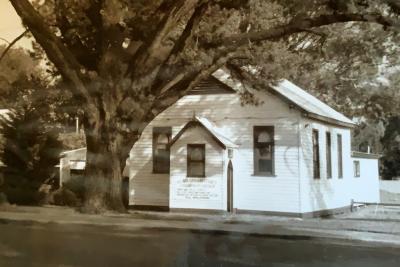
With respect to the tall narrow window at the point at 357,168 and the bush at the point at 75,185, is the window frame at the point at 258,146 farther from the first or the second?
the tall narrow window at the point at 357,168

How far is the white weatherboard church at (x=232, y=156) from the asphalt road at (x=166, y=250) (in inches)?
259

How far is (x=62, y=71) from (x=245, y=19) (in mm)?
5596

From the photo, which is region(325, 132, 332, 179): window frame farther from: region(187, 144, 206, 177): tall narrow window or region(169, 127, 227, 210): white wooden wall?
region(187, 144, 206, 177): tall narrow window

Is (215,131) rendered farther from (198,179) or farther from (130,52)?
(130,52)

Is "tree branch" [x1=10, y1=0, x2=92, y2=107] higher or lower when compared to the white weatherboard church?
higher

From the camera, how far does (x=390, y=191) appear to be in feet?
100

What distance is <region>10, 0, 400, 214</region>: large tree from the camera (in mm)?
13578

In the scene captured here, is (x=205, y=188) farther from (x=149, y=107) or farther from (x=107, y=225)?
(x=107, y=225)

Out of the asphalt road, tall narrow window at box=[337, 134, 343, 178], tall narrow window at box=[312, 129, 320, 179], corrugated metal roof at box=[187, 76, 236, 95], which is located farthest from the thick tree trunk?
tall narrow window at box=[337, 134, 343, 178]

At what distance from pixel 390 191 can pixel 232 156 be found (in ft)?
49.6

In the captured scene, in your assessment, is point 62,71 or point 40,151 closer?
point 62,71

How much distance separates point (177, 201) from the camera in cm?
1870

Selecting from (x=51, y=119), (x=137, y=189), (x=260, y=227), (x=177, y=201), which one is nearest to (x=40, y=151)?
(x=51, y=119)

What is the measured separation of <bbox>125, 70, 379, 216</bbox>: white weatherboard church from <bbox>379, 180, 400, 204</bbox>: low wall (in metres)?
10.5
